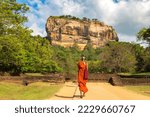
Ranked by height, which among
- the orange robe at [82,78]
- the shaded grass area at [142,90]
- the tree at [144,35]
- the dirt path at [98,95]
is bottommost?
the shaded grass area at [142,90]

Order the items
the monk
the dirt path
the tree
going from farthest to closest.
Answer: the tree → the dirt path → the monk

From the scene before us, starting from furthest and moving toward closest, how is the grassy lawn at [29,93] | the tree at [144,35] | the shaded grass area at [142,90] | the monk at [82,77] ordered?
the tree at [144,35]
the shaded grass area at [142,90]
the grassy lawn at [29,93]
the monk at [82,77]

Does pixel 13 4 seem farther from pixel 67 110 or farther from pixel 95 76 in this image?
pixel 67 110

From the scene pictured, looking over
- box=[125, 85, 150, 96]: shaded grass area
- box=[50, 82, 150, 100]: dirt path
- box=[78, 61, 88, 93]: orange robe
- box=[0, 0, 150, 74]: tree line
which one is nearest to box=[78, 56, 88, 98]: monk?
box=[78, 61, 88, 93]: orange robe

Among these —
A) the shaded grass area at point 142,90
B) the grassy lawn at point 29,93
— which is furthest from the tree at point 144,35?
the grassy lawn at point 29,93

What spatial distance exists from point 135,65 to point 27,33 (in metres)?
49.9

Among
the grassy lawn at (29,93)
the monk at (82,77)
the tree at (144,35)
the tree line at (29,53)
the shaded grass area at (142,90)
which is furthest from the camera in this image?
the tree at (144,35)

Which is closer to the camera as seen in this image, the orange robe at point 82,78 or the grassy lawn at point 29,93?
the orange robe at point 82,78

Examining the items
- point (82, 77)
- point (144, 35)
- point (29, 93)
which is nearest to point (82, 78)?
point (82, 77)

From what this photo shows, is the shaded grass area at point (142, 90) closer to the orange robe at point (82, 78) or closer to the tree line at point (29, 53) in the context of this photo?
the orange robe at point (82, 78)

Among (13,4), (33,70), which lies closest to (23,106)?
(13,4)

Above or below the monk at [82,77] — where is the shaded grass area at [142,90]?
below

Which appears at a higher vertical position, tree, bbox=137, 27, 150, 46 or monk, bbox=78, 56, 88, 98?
tree, bbox=137, 27, 150, 46

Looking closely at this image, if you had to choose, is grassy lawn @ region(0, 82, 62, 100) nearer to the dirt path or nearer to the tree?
the dirt path
